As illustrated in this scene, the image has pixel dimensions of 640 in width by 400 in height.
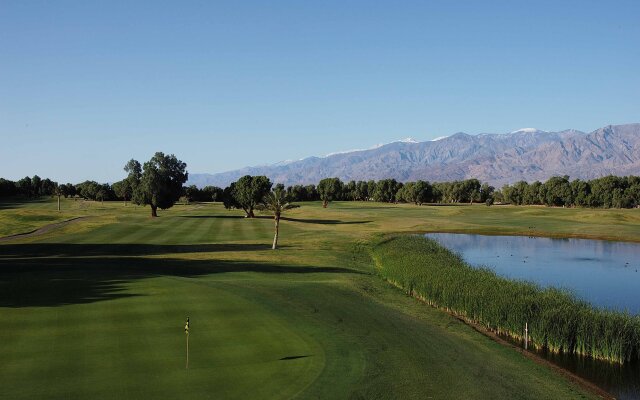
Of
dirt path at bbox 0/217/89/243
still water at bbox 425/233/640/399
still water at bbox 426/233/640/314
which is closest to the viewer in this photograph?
still water at bbox 425/233/640/399

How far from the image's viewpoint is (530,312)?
99.5ft

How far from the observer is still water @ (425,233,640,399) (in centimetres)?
2551

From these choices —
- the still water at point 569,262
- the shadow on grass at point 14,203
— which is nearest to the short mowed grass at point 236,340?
the still water at point 569,262

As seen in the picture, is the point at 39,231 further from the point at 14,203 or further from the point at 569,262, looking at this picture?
the point at 14,203

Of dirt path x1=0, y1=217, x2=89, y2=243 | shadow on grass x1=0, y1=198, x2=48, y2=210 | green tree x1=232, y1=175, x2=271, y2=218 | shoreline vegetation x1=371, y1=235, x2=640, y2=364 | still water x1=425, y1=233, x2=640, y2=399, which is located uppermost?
green tree x1=232, y1=175, x2=271, y2=218

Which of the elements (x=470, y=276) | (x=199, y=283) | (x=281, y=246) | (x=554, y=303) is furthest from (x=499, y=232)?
(x=199, y=283)

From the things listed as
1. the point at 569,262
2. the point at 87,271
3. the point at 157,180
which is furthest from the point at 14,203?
the point at 569,262

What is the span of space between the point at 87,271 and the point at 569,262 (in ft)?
174

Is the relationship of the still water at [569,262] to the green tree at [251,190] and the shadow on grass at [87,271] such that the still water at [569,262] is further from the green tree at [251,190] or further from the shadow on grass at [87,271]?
the green tree at [251,190]

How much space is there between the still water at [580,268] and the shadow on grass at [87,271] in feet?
67.3

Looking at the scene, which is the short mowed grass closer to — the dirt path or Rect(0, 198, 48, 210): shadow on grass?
the dirt path

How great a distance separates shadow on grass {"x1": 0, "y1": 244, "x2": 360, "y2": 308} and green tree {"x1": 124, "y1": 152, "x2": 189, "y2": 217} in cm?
4500

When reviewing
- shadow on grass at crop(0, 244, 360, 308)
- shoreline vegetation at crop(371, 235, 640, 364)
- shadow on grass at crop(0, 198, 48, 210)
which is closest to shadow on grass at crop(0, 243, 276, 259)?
shadow on grass at crop(0, 244, 360, 308)

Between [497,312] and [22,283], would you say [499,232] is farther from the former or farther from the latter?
[22,283]
